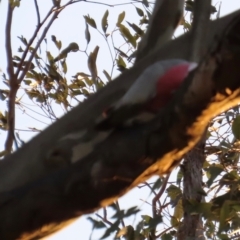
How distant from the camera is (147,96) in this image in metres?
0.84

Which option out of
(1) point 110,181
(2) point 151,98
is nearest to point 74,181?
(1) point 110,181

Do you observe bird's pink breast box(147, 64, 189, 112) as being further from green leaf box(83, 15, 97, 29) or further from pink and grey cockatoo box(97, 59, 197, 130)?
green leaf box(83, 15, 97, 29)

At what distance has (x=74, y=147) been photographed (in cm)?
85

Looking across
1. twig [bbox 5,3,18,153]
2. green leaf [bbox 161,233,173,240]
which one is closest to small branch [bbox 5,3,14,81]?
twig [bbox 5,3,18,153]

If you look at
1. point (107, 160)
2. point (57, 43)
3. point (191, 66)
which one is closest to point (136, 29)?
point (57, 43)

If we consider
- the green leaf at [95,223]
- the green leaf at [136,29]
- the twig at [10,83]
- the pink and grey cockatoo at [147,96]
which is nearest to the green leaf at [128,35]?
the green leaf at [136,29]

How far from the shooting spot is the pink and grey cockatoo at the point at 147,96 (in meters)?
0.83

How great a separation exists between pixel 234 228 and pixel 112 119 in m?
0.96

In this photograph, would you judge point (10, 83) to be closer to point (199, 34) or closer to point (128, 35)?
point (128, 35)

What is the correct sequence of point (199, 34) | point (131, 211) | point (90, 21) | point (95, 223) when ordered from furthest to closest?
1. point (90, 21)
2. point (95, 223)
3. point (131, 211)
4. point (199, 34)

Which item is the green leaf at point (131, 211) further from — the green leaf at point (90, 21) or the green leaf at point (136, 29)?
the green leaf at point (90, 21)

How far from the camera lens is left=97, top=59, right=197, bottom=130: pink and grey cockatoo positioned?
826mm

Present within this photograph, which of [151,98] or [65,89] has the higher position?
[65,89]

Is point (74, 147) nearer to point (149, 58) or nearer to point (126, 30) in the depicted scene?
point (149, 58)
